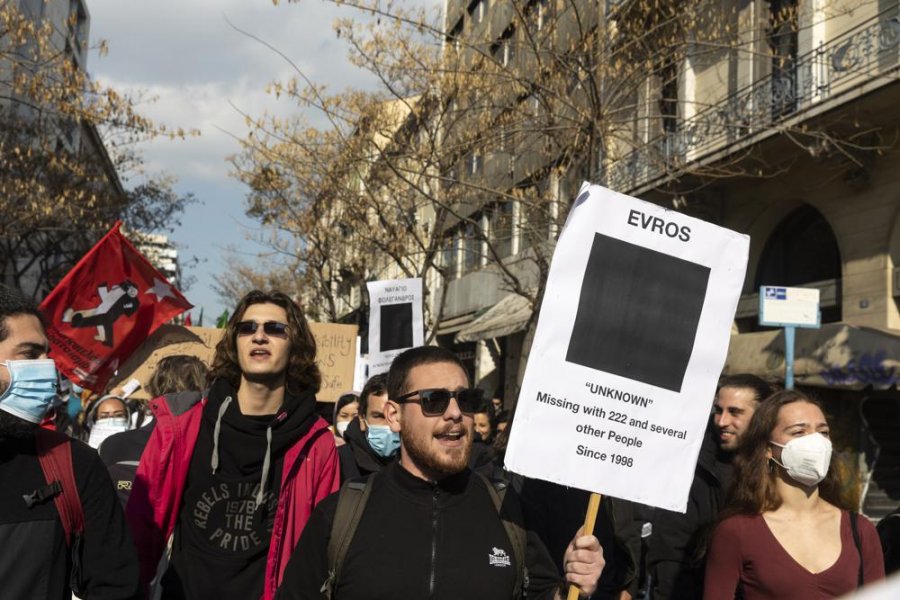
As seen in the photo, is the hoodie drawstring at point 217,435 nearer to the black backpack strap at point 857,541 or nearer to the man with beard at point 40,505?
the man with beard at point 40,505

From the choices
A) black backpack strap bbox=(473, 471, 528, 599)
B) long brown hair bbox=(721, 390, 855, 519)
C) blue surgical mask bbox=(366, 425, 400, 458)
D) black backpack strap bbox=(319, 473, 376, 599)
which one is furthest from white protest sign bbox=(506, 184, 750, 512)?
blue surgical mask bbox=(366, 425, 400, 458)

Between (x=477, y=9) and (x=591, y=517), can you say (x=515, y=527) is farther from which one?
(x=477, y=9)

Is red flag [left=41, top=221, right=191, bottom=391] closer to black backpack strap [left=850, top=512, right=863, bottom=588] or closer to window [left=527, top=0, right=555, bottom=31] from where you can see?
black backpack strap [left=850, top=512, right=863, bottom=588]

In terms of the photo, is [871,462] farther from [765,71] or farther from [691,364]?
[691,364]

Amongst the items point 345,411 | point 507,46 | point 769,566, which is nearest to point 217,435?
point 769,566

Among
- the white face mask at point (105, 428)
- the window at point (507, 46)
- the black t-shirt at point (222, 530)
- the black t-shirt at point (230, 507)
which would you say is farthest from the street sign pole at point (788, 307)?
the black t-shirt at point (222, 530)

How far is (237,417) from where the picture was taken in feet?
13.1

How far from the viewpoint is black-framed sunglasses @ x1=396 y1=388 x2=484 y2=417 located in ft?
10.4

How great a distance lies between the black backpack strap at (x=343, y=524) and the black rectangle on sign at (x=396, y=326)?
7.02 metres

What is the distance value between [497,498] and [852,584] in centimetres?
147

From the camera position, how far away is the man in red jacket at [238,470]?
381 cm

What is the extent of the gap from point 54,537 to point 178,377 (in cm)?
250

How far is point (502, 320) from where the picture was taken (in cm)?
2470

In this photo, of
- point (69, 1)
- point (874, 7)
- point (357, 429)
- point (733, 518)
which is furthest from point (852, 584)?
point (69, 1)
